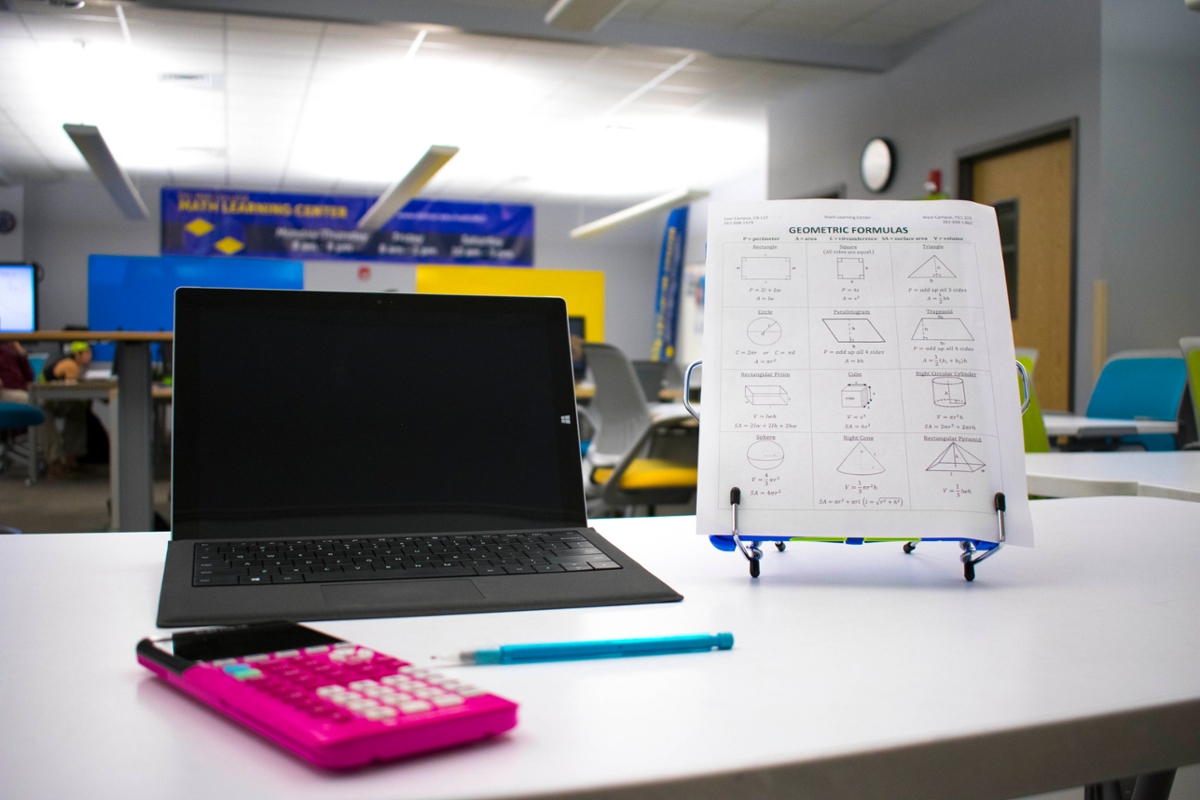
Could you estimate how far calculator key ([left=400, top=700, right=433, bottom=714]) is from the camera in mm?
401

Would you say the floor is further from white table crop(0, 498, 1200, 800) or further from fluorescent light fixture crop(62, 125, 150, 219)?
white table crop(0, 498, 1200, 800)

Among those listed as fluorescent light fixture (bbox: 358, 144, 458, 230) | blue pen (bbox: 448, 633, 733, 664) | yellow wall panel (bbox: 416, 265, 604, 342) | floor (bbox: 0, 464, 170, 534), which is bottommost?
floor (bbox: 0, 464, 170, 534)

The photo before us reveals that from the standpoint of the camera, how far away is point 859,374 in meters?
0.80

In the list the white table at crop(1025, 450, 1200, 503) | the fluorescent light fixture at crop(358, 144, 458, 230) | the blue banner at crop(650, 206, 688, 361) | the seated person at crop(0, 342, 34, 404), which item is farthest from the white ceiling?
the white table at crop(1025, 450, 1200, 503)

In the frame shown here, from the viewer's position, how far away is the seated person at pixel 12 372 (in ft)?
17.0

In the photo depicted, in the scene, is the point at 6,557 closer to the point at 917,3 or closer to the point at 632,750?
the point at 632,750

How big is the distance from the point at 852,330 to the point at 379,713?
0.55 metres

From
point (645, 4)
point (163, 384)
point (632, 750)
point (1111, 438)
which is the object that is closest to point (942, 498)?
point (632, 750)

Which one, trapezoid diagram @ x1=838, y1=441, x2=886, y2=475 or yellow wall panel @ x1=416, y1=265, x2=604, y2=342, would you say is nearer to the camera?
trapezoid diagram @ x1=838, y1=441, x2=886, y2=475

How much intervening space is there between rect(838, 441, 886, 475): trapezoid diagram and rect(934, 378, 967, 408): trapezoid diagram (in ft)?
0.25

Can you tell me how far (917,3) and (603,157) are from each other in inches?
166

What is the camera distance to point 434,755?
1.31 ft

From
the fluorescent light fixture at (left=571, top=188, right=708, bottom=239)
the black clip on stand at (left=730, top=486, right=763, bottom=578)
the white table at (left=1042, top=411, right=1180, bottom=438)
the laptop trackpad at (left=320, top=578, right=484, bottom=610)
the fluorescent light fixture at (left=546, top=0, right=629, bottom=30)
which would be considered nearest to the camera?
the laptop trackpad at (left=320, top=578, right=484, bottom=610)

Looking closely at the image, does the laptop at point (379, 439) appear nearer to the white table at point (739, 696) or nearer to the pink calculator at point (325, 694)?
the white table at point (739, 696)
